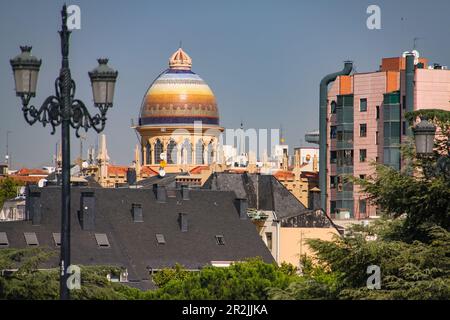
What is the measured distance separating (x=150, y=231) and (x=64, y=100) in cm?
6416

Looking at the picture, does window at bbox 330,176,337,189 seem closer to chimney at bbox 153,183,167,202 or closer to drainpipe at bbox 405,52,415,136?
drainpipe at bbox 405,52,415,136

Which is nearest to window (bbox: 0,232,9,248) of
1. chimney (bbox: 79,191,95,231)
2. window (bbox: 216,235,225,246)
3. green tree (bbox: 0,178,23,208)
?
chimney (bbox: 79,191,95,231)

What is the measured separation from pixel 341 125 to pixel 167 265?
31.7 m

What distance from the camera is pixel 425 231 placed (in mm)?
37531

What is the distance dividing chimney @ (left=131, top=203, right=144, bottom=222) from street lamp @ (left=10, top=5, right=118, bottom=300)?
64.4 m

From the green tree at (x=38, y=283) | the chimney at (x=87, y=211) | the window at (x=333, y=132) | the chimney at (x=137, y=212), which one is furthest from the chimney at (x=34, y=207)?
the green tree at (x=38, y=283)

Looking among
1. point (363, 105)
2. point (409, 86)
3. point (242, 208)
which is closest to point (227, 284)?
point (242, 208)

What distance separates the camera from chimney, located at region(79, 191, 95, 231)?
9062cm

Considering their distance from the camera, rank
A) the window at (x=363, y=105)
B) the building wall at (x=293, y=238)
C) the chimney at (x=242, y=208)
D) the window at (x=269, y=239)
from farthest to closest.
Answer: the window at (x=363, y=105)
the window at (x=269, y=239)
the chimney at (x=242, y=208)
the building wall at (x=293, y=238)

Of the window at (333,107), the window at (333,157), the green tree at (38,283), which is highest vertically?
the window at (333,107)

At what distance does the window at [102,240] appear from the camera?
88750 millimetres

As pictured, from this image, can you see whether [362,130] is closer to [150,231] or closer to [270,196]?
[270,196]

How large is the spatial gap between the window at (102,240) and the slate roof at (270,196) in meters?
16.7

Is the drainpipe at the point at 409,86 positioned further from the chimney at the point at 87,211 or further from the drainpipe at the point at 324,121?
the chimney at the point at 87,211
